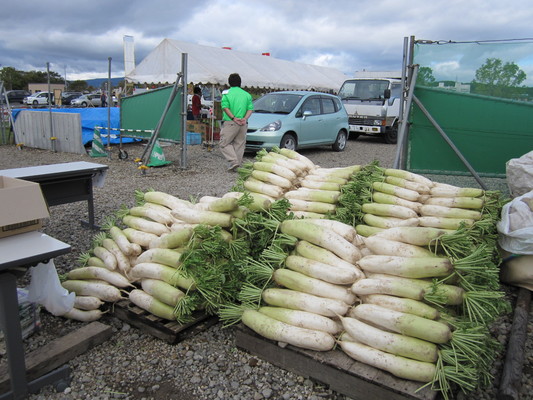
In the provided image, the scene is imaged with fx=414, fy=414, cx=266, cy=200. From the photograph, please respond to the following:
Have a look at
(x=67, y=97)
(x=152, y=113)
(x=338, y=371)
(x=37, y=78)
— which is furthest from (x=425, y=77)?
(x=37, y=78)

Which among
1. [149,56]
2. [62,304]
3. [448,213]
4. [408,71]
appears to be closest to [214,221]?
[62,304]

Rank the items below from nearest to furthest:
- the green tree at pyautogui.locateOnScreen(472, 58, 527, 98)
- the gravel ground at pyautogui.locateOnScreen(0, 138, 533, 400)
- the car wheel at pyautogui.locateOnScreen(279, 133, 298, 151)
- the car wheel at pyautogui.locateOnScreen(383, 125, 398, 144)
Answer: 1. the gravel ground at pyautogui.locateOnScreen(0, 138, 533, 400)
2. the green tree at pyautogui.locateOnScreen(472, 58, 527, 98)
3. the car wheel at pyautogui.locateOnScreen(279, 133, 298, 151)
4. the car wheel at pyautogui.locateOnScreen(383, 125, 398, 144)

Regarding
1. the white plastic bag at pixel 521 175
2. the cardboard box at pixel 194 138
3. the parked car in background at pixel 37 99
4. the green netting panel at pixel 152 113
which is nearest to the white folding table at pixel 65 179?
the green netting panel at pixel 152 113

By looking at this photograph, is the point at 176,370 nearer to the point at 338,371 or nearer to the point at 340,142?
the point at 338,371

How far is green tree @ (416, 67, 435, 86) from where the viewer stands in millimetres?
6598

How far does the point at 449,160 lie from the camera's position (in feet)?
22.0

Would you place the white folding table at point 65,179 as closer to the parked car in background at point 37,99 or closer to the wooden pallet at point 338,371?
the wooden pallet at point 338,371

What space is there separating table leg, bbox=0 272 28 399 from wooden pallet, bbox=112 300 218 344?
944mm

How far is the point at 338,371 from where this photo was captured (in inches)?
106

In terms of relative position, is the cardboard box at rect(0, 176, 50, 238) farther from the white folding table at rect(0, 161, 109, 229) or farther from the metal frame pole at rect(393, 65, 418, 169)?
the metal frame pole at rect(393, 65, 418, 169)

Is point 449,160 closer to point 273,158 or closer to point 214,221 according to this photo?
point 273,158

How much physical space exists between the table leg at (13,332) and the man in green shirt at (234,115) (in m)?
7.59

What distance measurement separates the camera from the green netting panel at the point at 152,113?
33.0 feet

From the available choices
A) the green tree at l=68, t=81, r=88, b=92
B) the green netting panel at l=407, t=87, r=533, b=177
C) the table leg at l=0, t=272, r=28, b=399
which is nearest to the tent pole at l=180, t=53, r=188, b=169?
the green netting panel at l=407, t=87, r=533, b=177
